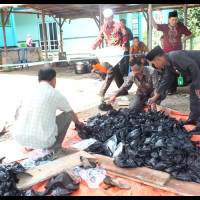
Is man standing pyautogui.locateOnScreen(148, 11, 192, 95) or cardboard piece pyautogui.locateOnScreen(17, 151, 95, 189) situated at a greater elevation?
man standing pyautogui.locateOnScreen(148, 11, 192, 95)

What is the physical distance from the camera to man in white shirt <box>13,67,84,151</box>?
125 inches

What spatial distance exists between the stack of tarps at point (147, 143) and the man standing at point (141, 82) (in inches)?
27.0

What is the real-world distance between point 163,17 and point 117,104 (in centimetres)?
1425

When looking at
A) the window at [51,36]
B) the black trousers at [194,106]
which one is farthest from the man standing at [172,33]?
the window at [51,36]

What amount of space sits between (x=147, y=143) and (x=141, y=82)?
215 centimetres

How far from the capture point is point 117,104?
20.7 ft

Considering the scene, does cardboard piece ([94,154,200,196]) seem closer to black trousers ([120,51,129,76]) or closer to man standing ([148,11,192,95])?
man standing ([148,11,192,95])

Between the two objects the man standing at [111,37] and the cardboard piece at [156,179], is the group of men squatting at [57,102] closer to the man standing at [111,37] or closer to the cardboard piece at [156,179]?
the cardboard piece at [156,179]

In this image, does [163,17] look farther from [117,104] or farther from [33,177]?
[33,177]

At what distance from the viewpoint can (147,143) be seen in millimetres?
3244

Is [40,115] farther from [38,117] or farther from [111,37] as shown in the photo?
[111,37]

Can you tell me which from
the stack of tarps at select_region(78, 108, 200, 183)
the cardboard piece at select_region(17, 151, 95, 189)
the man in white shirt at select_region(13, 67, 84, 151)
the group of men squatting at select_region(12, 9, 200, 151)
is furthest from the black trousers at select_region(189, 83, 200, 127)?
the man in white shirt at select_region(13, 67, 84, 151)

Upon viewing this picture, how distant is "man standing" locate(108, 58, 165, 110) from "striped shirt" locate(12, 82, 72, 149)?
1665mm

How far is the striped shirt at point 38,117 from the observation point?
3.16m
